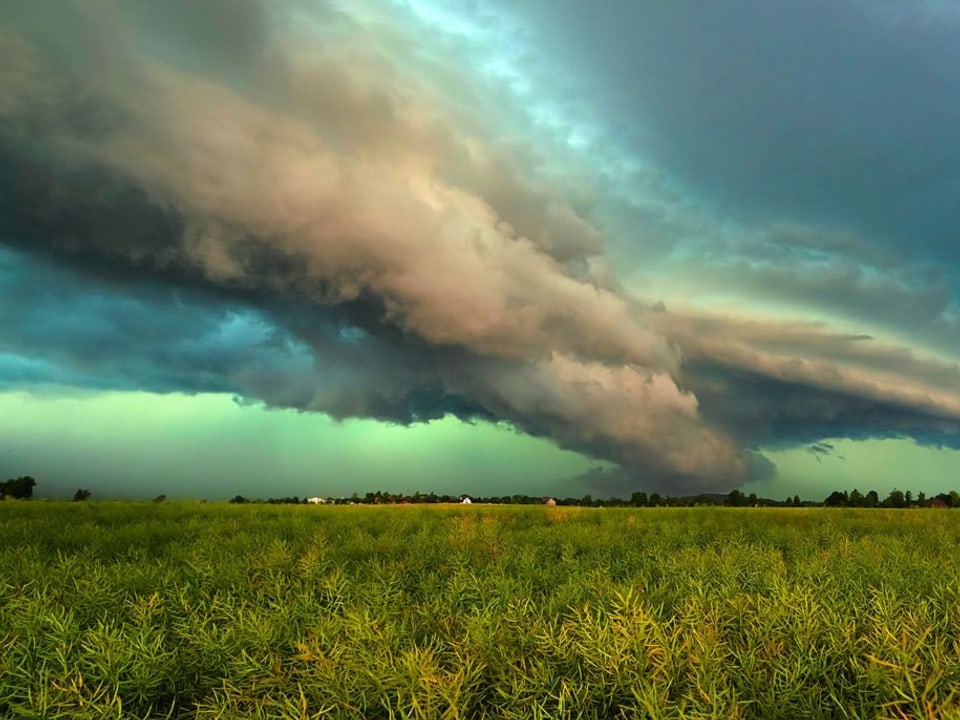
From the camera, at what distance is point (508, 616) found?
5.68 m

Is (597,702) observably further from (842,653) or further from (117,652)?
(117,652)

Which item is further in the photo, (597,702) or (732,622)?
(732,622)

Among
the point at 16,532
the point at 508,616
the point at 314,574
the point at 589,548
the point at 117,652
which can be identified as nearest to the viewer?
the point at 117,652

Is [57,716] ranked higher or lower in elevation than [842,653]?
lower

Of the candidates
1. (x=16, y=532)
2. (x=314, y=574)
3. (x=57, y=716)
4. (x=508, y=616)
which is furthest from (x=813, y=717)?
(x=16, y=532)

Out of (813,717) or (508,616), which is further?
(508,616)

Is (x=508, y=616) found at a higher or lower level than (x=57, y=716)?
higher

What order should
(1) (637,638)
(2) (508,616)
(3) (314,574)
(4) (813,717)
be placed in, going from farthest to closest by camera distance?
1. (3) (314,574)
2. (2) (508,616)
3. (1) (637,638)
4. (4) (813,717)

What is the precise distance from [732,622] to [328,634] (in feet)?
11.0

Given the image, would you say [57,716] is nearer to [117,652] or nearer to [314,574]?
[117,652]

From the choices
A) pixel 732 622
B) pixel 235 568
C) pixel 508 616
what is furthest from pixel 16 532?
pixel 732 622

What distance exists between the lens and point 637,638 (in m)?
4.59

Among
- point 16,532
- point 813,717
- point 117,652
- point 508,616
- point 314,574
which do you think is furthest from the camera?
point 16,532

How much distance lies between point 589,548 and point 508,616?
10054 mm
